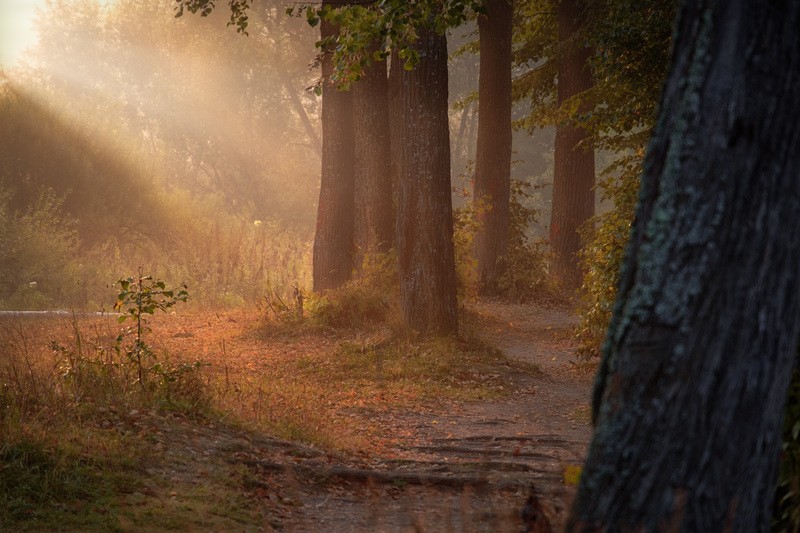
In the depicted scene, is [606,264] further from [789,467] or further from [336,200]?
[789,467]

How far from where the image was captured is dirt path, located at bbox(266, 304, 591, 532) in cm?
518

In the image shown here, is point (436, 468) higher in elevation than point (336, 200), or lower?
lower

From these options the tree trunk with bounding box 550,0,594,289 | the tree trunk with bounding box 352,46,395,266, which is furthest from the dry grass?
the tree trunk with bounding box 550,0,594,289

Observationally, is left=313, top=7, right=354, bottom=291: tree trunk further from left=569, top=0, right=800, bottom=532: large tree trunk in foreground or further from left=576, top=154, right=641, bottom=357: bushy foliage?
left=569, top=0, right=800, bottom=532: large tree trunk in foreground

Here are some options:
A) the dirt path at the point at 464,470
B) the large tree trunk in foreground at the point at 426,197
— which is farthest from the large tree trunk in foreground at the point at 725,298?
the large tree trunk in foreground at the point at 426,197

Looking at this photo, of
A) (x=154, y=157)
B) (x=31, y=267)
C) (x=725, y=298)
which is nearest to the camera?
(x=725, y=298)

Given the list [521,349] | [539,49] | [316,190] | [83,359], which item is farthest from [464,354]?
[316,190]

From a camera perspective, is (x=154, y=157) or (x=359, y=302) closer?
(x=359, y=302)

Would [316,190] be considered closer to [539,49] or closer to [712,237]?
[539,49]

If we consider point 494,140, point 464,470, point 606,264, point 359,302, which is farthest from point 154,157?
point 464,470

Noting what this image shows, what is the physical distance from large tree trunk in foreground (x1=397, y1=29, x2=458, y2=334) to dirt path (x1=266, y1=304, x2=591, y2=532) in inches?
67.8

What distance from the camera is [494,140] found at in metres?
19.3

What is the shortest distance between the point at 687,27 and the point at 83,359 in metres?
6.17

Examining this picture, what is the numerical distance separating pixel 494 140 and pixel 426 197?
26.2ft
